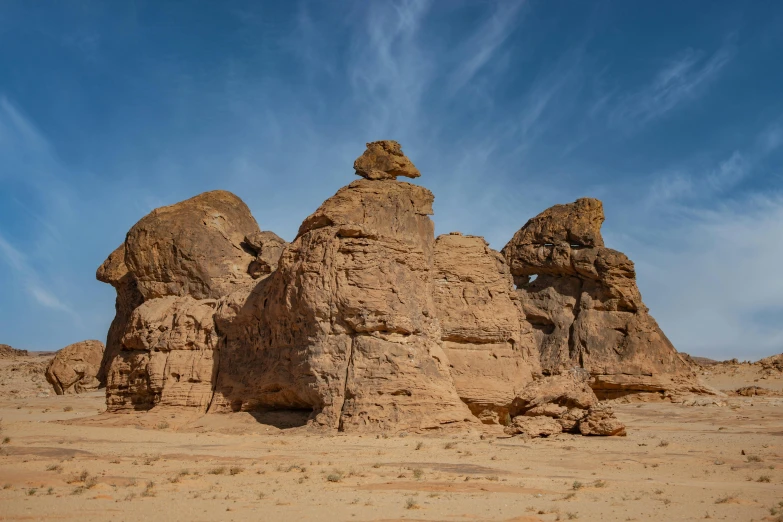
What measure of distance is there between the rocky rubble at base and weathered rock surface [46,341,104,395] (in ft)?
31.2

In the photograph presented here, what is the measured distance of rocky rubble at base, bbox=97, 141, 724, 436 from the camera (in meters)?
14.1

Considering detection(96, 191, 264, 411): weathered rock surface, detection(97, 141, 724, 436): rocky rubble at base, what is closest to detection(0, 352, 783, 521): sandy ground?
detection(97, 141, 724, 436): rocky rubble at base

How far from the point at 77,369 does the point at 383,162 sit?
16.0 meters

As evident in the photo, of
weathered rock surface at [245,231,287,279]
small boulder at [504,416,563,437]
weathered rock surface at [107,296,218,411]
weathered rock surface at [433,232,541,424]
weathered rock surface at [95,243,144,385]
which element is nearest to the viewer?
small boulder at [504,416,563,437]

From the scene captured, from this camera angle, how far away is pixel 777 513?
711cm

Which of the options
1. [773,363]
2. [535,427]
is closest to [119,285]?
[535,427]

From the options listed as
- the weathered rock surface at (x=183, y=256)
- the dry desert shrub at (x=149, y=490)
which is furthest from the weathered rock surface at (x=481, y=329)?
the dry desert shrub at (x=149, y=490)

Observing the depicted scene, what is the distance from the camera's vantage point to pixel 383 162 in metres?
17.3

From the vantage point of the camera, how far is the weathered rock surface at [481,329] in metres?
16.0

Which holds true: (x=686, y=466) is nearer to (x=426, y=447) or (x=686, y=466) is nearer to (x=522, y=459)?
(x=522, y=459)

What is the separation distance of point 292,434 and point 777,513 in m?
8.60

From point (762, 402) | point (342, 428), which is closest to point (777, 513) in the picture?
point (342, 428)

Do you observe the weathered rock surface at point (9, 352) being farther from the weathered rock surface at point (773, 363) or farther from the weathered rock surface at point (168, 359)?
the weathered rock surface at point (773, 363)

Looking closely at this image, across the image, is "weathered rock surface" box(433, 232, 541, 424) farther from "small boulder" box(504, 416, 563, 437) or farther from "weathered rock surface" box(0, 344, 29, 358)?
"weathered rock surface" box(0, 344, 29, 358)
